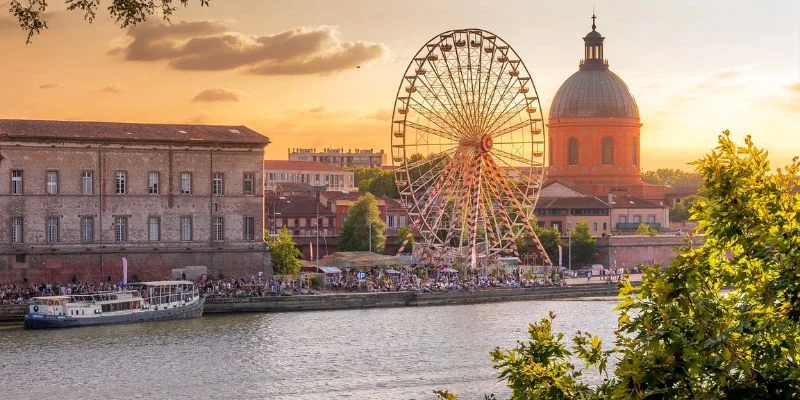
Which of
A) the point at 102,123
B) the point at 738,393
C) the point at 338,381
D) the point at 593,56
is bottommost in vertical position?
the point at 338,381

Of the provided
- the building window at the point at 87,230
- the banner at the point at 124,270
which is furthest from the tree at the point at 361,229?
the building window at the point at 87,230

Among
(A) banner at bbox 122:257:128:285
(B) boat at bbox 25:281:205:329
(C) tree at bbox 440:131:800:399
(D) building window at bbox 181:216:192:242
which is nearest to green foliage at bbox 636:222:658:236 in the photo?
(D) building window at bbox 181:216:192:242

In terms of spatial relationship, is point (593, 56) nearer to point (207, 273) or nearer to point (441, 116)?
point (441, 116)

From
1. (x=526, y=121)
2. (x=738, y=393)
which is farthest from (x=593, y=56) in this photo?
(x=738, y=393)

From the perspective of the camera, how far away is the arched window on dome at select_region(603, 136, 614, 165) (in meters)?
122

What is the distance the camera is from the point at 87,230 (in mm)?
64938

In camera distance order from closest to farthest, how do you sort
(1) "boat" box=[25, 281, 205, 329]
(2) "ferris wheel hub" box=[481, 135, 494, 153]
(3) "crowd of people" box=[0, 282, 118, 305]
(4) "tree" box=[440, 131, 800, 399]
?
(4) "tree" box=[440, 131, 800, 399], (1) "boat" box=[25, 281, 205, 329], (3) "crowd of people" box=[0, 282, 118, 305], (2) "ferris wheel hub" box=[481, 135, 494, 153]

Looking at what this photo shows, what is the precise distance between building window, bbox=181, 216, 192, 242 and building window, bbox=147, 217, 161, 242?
1.18 metres

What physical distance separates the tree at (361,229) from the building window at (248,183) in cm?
1973

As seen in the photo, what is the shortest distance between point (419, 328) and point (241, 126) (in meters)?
19.6

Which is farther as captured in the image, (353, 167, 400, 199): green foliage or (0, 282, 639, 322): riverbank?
(353, 167, 400, 199): green foliage

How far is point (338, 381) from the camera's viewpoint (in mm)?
39906

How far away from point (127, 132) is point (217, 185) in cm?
494

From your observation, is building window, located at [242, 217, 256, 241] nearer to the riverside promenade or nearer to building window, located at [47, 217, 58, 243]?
the riverside promenade
